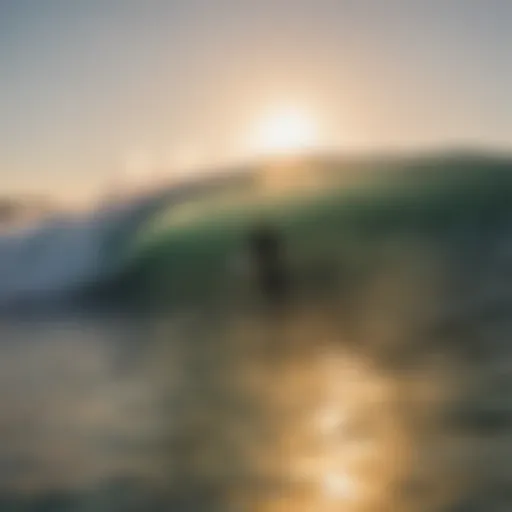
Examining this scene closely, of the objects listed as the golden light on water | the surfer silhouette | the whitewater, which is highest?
the golden light on water

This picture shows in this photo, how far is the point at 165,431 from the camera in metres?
1.12

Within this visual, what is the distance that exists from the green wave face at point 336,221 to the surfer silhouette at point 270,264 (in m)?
0.01

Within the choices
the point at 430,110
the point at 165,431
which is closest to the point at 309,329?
the point at 165,431

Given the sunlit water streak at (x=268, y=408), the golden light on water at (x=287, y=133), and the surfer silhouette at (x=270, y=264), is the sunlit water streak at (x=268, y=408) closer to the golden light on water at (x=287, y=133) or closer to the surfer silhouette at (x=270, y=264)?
the surfer silhouette at (x=270, y=264)

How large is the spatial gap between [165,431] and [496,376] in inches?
16.1

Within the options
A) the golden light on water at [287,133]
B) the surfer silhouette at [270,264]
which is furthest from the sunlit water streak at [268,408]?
the golden light on water at [287,133]

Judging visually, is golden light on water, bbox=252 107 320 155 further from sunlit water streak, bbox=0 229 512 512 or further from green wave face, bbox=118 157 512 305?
sunlit water streak, bbox=0 229 512 512

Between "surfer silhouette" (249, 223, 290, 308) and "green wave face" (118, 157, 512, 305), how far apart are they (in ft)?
0.05

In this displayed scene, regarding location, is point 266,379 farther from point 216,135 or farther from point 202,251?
point 216,135

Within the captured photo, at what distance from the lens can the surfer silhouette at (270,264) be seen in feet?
3.82

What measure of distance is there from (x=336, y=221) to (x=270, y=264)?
0.34 ft

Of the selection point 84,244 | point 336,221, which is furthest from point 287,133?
point 84,244

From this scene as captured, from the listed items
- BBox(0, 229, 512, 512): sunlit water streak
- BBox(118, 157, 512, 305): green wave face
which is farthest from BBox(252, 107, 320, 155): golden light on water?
BBox(0, 229, 512, 512): sunlit water streak

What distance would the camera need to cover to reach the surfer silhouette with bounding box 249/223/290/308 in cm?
116
